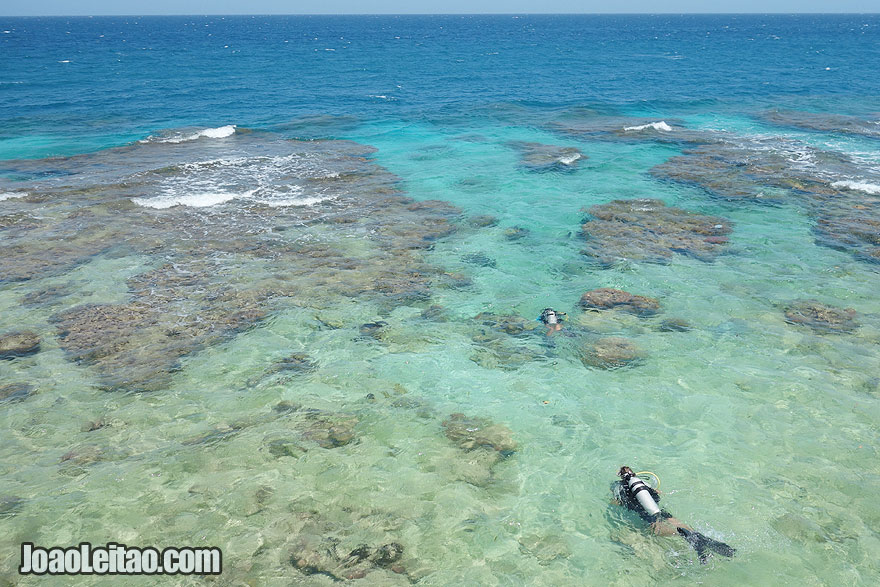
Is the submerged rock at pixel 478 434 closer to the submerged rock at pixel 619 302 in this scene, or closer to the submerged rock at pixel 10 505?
the submerged rock at pixel 619 302

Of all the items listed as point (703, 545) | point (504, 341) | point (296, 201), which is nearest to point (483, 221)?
point (296, 201)

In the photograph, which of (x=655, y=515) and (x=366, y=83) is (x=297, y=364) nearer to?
(x=655, y=515)

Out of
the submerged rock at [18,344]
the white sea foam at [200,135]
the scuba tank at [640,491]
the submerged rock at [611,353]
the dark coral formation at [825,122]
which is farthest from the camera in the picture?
the dark coral formation at [825,122]

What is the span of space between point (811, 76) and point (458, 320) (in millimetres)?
65738

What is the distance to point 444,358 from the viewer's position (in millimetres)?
14070

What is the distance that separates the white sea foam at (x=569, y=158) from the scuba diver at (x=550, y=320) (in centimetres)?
1759

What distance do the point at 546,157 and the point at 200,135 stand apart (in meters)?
22.9

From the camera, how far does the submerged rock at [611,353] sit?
13.7 metres

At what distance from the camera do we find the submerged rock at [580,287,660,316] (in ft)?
A: 52.7

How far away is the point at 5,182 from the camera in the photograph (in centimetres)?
2714

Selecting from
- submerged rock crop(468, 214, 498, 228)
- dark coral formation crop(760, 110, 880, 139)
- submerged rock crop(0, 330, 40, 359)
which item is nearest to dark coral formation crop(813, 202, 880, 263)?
submerged rock crop(468, 214, 498, 228)

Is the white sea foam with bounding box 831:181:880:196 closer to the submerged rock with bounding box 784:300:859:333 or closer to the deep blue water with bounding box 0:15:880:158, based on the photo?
the submerged rock with bounding box 784:300:859:333

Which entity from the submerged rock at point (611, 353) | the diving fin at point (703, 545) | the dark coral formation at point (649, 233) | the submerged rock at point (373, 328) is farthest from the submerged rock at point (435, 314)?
the diving fin at point (703, 545)

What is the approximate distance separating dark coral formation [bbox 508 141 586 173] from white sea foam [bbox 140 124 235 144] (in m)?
19.2
